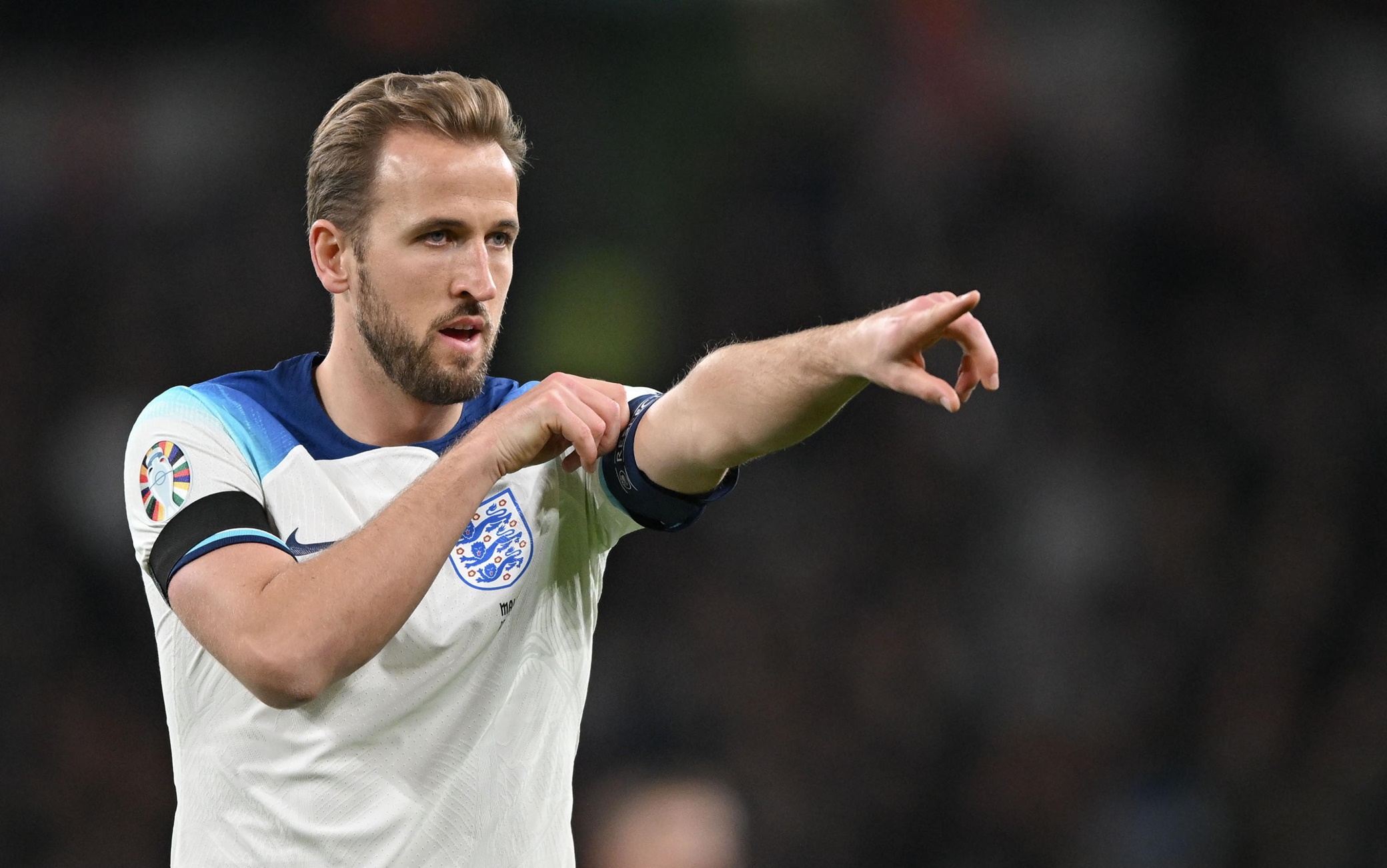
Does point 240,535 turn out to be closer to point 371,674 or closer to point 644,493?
point 371,674

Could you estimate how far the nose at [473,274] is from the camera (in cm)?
255

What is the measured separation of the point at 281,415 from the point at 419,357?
1.01 feet

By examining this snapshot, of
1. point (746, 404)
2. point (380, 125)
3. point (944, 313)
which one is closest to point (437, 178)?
point (380, 125)

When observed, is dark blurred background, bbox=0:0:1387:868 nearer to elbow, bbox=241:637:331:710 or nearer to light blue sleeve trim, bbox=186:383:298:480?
light blue sleeve trim, bbox=186:383:298:480

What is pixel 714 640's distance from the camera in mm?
6527

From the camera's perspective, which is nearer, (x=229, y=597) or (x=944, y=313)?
(x=944, y=313)

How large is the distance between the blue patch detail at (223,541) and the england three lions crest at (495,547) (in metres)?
0.34

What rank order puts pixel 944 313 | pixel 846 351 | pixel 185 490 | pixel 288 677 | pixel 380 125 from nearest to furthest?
1. pixel 944 313
2. pixel 846 351
3. pixel 288 677
4. pixel 185 490
5. pixel 380 125

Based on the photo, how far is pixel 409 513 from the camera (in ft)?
7.14

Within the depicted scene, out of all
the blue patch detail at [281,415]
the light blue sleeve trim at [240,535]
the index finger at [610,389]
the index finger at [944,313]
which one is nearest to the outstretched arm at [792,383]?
the index finger at [944,313]

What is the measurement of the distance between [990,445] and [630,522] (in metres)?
4.59

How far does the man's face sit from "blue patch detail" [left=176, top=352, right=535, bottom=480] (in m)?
0.13

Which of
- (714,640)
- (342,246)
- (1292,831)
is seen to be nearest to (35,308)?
(714,640)

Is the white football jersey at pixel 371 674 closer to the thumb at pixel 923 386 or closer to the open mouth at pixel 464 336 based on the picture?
the open mouth at pixel 464 336
